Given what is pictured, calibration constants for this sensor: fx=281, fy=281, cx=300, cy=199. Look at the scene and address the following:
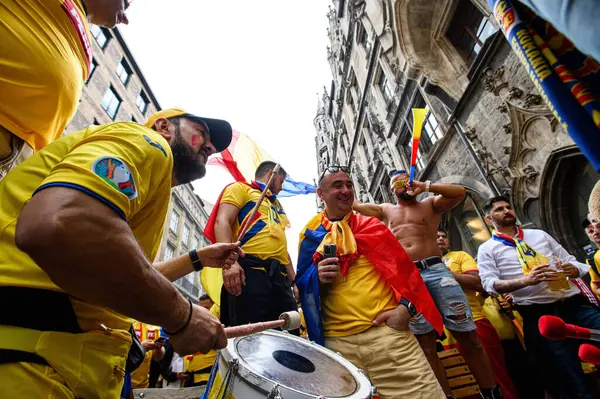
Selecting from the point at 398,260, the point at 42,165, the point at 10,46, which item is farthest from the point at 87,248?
the point at 398,260

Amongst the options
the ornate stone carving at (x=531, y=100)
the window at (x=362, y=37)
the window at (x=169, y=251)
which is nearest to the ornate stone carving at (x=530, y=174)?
the ornate stone carving at (x=531, y=100)

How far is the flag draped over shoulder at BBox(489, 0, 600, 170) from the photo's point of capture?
0.88 m

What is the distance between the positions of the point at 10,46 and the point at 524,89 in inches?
320

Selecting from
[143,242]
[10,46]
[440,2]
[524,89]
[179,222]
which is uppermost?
[440,2]

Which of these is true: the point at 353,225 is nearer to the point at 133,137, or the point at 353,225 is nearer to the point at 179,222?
the point at 133,137

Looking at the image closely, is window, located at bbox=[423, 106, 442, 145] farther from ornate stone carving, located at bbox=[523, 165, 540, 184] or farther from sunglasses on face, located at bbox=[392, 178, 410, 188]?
sunglasses on face, located at bbox=[392, 178, 410, 188]

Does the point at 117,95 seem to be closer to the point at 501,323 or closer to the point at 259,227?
the point at 259,227

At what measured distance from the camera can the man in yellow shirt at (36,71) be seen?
1.17 metres

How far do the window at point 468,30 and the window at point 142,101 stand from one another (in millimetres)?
20314

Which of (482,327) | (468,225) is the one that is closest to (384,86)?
(468,225)

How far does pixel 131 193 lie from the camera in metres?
0.98

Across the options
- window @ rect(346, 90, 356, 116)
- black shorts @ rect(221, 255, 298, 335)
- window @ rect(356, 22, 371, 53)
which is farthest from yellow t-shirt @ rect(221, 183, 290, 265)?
window @ rect(346, 90, 356, 116)

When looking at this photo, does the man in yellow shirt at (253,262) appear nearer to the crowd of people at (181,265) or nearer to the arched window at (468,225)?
the crowd of people at (181,265)

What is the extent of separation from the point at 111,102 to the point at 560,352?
70.2ft
